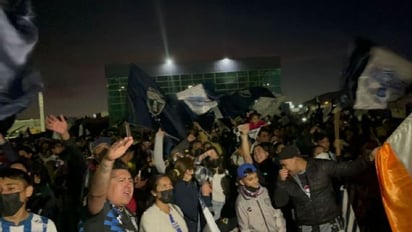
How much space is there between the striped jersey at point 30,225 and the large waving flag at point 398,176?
2.67 meters

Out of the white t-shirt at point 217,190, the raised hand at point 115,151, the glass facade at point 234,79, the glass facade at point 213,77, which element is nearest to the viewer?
the raised hand at point 115,151

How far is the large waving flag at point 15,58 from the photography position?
5703mm

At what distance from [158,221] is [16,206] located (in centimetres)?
143

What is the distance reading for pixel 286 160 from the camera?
6137 millimetres

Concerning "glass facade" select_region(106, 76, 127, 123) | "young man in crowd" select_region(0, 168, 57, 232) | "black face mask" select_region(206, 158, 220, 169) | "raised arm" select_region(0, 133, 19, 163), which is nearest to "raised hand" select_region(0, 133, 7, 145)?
"raised arm" select_region(0, 133, 19, 163)

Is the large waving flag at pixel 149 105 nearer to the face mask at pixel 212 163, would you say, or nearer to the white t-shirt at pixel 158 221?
the face mask at pixel 212 163

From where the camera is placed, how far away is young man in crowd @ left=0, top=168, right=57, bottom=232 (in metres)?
4.20

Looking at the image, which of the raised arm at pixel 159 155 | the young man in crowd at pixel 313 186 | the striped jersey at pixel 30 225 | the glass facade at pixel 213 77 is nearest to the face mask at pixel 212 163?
the raised arm at pixel 159 155

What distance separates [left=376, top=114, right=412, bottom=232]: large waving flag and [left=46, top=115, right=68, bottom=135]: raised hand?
3.19 metres

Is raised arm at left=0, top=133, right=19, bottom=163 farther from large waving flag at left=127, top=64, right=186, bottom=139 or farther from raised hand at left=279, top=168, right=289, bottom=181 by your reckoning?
large waving flag at left=127, top=64, right=186, bottom=139

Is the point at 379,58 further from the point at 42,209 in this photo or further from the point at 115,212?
the point at 42,209

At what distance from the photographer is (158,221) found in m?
5.20

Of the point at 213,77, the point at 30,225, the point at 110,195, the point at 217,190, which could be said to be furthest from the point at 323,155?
the point at 213,77

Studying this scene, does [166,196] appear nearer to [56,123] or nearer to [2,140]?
[56,123]
